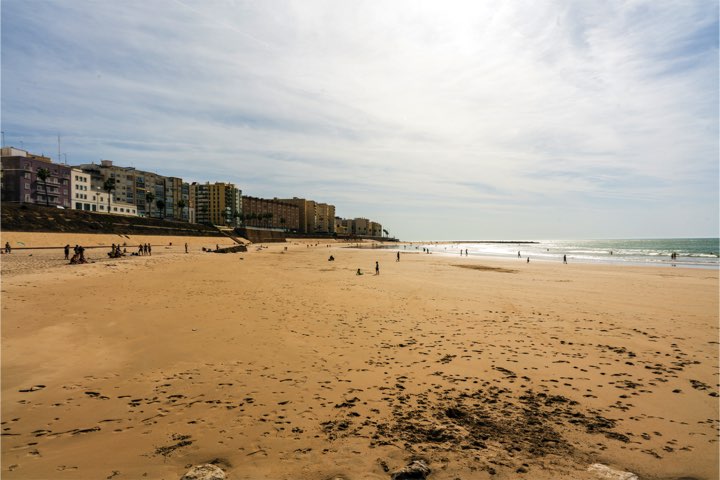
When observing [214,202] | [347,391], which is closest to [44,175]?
[214,202]

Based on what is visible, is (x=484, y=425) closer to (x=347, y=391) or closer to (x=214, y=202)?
(x=347, y=391)

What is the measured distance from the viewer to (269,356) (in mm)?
8891

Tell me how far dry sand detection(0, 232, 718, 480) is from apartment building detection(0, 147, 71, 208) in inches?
3764

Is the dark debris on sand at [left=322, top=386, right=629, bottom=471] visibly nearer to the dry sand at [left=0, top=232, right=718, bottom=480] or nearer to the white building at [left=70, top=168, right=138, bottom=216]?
the dry sand at [left=0, top=232, right=718, bottom=480]

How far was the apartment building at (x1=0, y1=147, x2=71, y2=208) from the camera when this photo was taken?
83.0m

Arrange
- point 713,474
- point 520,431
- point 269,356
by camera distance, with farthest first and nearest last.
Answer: point 269,356, point 520,431, point 713,474

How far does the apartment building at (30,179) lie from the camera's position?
8300 centimetres

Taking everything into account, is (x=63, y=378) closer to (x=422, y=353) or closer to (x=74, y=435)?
(x=74, y=435)

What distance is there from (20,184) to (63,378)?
107 meters

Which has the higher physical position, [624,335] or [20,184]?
[20,184]

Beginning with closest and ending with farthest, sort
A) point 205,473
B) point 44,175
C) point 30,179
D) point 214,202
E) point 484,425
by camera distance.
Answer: point 205,473
point 484,425
point 44,175
point 30,179
point 214,202

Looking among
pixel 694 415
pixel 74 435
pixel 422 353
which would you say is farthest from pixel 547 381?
pixel 74 435

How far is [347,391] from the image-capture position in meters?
6.96

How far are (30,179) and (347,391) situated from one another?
368ft
